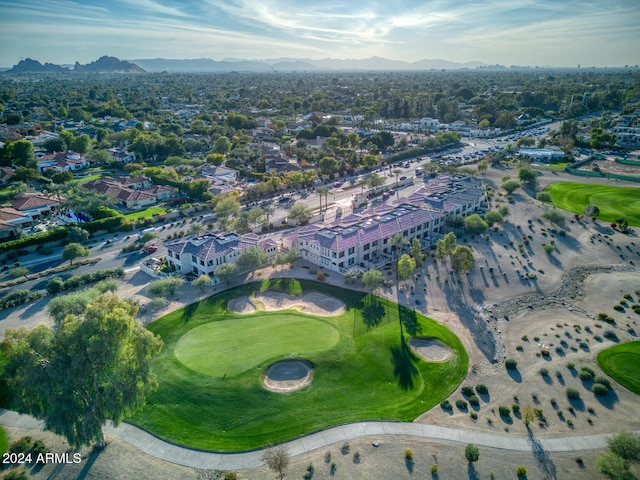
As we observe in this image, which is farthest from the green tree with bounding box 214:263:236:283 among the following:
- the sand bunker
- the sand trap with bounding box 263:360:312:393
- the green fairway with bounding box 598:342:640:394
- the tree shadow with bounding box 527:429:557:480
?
the green fairway with bounding box 598:342:640:394

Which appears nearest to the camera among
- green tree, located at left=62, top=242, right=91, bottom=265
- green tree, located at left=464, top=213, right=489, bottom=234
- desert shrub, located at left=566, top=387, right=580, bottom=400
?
desert shrub, located at left=566, top=387, right=580, bottom=400

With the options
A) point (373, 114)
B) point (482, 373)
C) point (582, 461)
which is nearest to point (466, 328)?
point (482, 373)

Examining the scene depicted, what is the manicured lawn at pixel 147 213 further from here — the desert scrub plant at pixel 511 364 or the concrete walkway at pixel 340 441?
the desert scrub plant at pixel 511 364

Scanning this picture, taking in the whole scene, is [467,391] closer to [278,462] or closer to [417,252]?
[278,462]

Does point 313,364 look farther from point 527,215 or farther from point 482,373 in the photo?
point 527,215

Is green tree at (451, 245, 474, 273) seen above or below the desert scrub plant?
above

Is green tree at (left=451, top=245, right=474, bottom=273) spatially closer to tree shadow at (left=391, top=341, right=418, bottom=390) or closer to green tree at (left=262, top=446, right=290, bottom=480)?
tree shadow at (left=391, top=341, right=418, bottom=390)
